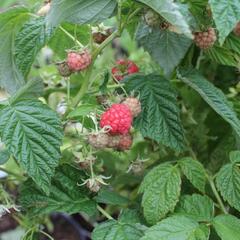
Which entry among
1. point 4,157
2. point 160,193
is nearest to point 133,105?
point 160,193

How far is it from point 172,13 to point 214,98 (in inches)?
10.0

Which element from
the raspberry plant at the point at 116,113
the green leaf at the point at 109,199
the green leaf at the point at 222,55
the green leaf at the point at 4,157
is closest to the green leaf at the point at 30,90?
the raspberry plant at the point at 116,113

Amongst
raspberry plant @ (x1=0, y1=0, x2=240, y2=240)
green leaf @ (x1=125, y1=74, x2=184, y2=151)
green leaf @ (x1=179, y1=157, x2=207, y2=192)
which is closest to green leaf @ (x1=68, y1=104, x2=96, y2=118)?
raspberry plant @ (x1=0, y1=0, x2=240, y2=240)

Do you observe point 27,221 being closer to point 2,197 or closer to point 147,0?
point 2,197

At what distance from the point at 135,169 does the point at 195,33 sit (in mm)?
294

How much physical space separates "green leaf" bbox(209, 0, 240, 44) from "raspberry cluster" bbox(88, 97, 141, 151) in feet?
0.68

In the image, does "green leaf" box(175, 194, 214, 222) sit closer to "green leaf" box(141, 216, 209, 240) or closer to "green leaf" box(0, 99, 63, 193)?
"green leaf" box(141, 216, 209, 240)

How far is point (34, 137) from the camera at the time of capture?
101 centimetres

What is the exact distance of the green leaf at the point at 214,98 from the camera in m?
1.06

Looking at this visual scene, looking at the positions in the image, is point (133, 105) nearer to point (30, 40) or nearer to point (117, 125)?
point (117, 125)

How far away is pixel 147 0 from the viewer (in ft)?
3.07

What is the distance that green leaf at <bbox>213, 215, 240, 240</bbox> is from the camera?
1.01m

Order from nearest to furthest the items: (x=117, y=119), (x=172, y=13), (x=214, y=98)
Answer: (x=172, y=13) → (x=117, y=119) → (x=214, y=98)

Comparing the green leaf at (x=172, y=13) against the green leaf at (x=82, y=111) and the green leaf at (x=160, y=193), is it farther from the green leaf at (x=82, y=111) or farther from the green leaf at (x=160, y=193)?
the green leaf at (x=160, y=193)
